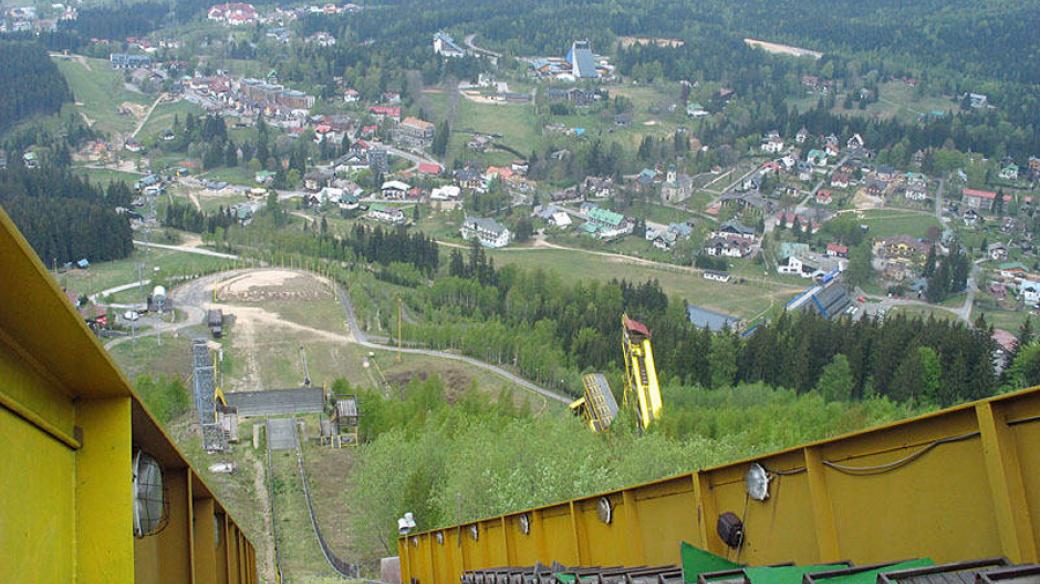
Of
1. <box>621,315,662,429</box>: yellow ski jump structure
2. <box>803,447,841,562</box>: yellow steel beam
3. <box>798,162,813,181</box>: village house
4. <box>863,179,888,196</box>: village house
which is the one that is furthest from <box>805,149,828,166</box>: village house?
<box>803,447,841,562</box>: yellow steel beam

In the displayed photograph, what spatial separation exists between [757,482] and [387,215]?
5635 cm

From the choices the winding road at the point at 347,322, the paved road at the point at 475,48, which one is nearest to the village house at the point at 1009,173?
the paved road at the point at 475,48

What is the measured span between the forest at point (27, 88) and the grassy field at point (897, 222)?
5857 cm

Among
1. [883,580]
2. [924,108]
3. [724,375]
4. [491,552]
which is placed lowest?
[924,108]

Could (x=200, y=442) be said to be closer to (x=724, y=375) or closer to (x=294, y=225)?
(x=724, y=375)

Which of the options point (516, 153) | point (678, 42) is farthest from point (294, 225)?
point (678, 42)

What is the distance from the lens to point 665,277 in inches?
2018

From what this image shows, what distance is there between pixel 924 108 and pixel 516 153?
3766 cm

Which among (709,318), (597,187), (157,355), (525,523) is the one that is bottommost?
(597,187)

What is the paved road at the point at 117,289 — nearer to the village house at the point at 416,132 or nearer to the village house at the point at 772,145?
the village house at the point at 416,132

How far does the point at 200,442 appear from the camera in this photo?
24328 mm

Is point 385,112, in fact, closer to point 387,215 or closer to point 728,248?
point 387,215

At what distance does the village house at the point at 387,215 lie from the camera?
59.9m

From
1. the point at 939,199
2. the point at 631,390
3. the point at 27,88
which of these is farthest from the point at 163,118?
the point at 631,390
